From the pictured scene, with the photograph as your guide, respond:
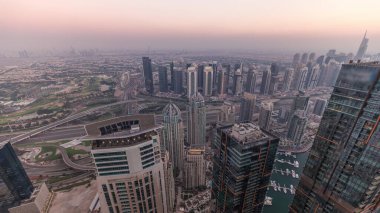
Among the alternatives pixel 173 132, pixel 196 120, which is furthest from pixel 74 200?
pixel 196 120

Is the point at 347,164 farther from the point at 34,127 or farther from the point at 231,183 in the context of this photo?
the point at 34,127

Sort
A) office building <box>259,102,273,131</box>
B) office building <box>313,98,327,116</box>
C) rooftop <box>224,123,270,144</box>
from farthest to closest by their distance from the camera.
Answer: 1. office building <box>313,98,327,116</box>
2. office building <box>259,102,273,131</box>
3. rooftop <box>224,123,270,144</box>

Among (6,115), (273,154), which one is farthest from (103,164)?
(6,115)

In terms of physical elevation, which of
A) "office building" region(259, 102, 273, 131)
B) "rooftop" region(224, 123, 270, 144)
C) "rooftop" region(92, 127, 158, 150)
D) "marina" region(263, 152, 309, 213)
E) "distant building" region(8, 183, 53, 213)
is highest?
"rooftop" region(92, 127, 158, 150)

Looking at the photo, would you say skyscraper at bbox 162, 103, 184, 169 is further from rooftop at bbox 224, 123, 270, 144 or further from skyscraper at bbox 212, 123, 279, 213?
rooftop at bbox 224, 123, 270, 144

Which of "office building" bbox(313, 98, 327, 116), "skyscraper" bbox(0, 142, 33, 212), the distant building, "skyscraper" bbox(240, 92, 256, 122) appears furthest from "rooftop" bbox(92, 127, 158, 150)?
"office building" bbox(313, 98, 327, 116)

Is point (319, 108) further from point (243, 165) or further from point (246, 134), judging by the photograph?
point (243, 165)
